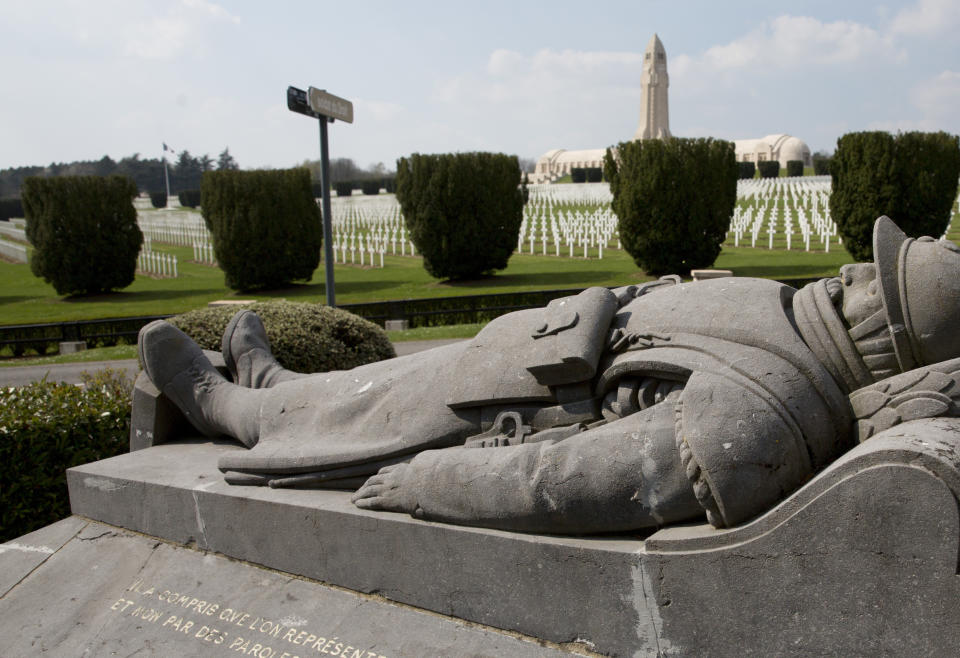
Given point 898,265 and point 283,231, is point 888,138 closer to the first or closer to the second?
point 283,231

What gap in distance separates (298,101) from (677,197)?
1111 centimetres

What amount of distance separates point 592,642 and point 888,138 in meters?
18.2

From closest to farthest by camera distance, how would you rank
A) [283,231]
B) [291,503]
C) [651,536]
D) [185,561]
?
[651,536] < [291,503] < [185,561] < [283,231]

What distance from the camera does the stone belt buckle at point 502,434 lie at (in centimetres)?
291

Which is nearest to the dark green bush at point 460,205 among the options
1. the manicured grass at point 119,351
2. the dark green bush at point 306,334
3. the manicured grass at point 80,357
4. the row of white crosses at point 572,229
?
the row of white crosses at point 572,229

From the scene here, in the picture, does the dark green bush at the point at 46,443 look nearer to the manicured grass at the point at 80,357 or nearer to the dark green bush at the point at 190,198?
the manicured grass at the point at 80,357

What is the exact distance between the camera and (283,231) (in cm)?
1931

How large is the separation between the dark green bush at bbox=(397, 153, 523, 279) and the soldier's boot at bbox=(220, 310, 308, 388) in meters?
14.8

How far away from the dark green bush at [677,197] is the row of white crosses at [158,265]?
15244mm

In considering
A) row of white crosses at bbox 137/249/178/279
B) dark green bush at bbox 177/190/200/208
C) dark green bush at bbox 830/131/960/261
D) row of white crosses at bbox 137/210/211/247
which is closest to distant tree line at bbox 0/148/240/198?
dark green bush at bbox 177/190/200/208

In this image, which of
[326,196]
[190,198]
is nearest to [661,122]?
[190,198]

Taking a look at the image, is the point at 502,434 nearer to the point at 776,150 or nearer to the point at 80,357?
the point at 80,357

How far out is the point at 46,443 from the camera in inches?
181

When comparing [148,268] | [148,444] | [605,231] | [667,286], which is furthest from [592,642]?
[148,268]
